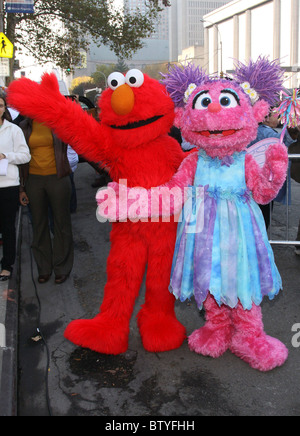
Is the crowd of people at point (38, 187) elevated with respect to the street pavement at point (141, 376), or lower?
elevated

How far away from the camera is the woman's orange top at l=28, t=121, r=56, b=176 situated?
4293 mm

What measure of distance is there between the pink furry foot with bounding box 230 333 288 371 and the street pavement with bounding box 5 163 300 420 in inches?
2.0

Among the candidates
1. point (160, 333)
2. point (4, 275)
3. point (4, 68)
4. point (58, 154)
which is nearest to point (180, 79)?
point (58, 154)

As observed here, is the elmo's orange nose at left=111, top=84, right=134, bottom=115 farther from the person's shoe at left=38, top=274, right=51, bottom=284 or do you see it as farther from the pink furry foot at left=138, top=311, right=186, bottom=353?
the person's shoe at left=38, top=274, right=51, bottom=284

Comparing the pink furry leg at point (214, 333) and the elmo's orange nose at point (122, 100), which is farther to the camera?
the pink furry leg at point (214, 333)

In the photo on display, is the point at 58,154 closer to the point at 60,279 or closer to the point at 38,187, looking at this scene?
the point at 38,187

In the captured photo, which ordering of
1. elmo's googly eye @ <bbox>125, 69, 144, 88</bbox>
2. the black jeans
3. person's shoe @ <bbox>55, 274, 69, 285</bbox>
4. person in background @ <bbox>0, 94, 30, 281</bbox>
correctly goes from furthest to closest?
person's shoe @ <bbox>55, 274, 69, 285</bbox>
the black jeans
person in background @ <bbox>0, 94, 30, 281</bbox>
elmo's googly eye @ <bbox>125, 69, 144, 88</bbox>

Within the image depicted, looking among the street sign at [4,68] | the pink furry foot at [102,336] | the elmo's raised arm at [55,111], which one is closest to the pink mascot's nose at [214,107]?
the elmo's raised arm at [55,111]

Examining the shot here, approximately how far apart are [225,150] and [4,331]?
220 centimetres

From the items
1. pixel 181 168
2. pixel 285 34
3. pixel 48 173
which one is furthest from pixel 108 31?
pixel 285 34

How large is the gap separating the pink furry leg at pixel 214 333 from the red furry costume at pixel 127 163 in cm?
19

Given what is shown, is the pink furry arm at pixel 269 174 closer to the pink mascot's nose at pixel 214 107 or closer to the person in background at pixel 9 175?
the pink mascot's nose at pixel 214 107

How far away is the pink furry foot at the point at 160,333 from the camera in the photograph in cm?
321

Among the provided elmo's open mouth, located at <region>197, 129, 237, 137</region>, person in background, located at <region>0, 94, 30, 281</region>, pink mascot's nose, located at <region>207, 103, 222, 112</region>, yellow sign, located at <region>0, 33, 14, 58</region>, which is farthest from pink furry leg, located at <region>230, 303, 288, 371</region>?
yellow sign, located at <region>0, 33, 14, 58</region>
